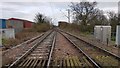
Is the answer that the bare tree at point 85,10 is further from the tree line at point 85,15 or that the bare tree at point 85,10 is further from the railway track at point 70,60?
the railway track at point 70,60

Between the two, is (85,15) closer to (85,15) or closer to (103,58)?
(85,15)

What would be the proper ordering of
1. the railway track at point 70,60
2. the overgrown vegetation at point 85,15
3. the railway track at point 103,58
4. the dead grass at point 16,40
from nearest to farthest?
the railway track at point 70,60 → the railway track at point 103,58 → the dead grass at point 16,40 → the overgrown vegetation at point 85,15

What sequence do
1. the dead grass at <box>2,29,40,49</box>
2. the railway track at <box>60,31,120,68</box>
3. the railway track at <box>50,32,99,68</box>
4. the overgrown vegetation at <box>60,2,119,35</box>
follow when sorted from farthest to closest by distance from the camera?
the overgrown vegetation at <box>60,2,119,35</box>, the dead grass at <box>2,29,40,49</box>, the railway track at <box>60,31,120,68</box>, the railway track at <box>50,32,99,68</box>

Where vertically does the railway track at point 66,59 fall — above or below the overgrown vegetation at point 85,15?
below

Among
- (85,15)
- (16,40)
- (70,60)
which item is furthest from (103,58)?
(85,15)

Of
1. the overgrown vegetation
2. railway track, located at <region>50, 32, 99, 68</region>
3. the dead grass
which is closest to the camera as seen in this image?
railway track, located at <region>50, 32, 99, 68</region>

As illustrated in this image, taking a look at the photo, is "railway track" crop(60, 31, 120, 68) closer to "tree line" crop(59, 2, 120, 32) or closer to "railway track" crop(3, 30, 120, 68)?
"railway track" crop(3, 30, 120, 68)

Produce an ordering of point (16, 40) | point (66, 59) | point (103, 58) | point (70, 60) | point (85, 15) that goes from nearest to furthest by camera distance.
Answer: point (70, 60) → point (66, 59) → point (103, 58) → point (16, 40) → point (85, 15)

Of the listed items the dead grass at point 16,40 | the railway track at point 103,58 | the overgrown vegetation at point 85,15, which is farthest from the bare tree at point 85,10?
the railway track at point 103,58

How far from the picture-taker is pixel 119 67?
7797mm

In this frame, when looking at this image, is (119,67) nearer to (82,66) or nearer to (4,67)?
(82,66)

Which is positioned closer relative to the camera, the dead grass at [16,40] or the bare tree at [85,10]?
the dead grass at [16,40]

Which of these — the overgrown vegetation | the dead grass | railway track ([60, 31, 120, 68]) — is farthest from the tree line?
railway track ([60, 31, 120, 68])

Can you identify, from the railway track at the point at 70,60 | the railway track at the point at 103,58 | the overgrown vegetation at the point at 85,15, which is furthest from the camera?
the overgrown vegetation at the point at 85,15
